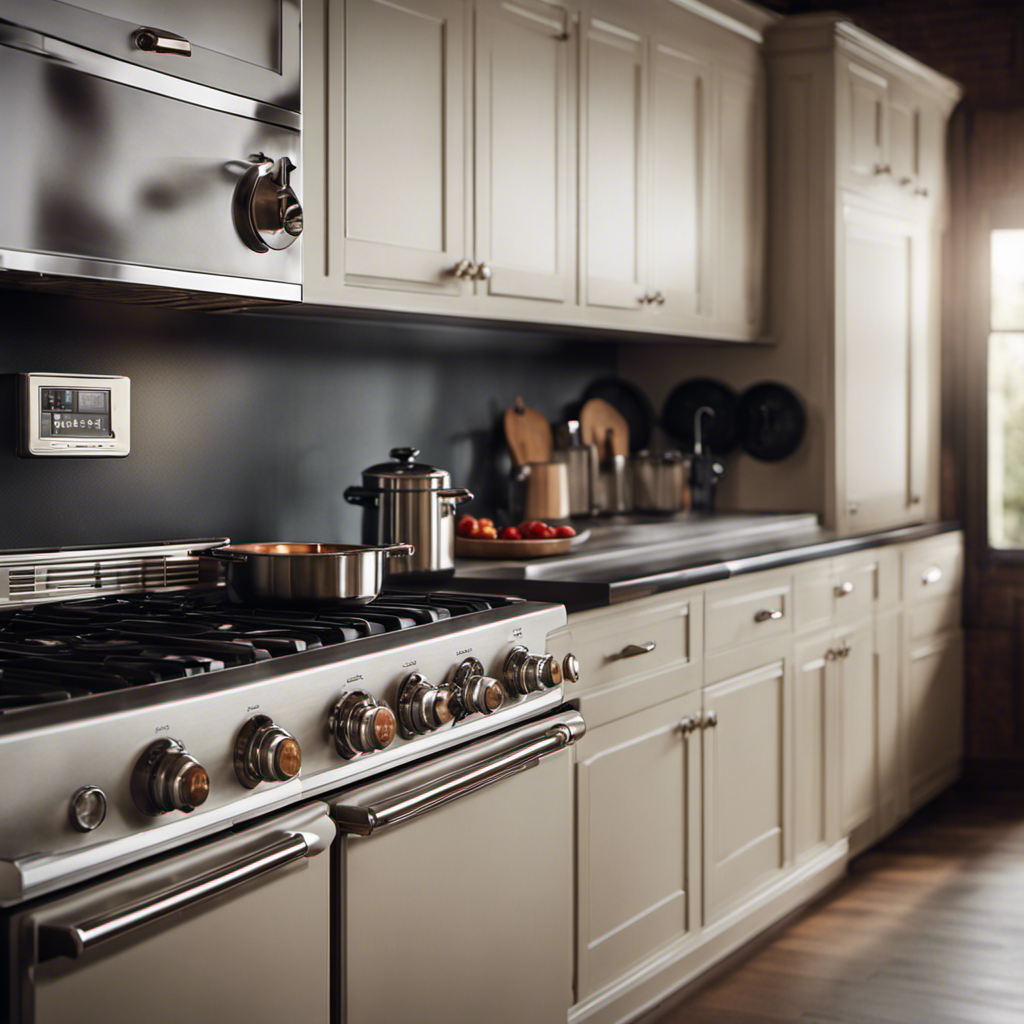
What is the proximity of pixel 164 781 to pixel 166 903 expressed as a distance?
12 centimetres

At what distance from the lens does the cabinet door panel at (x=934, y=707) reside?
12.7 ft

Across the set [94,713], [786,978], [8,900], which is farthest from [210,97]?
[786,978]

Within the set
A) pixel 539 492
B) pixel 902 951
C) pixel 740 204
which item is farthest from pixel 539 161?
pixel 902 951

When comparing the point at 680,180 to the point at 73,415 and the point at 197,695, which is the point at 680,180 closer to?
the point at 73,415

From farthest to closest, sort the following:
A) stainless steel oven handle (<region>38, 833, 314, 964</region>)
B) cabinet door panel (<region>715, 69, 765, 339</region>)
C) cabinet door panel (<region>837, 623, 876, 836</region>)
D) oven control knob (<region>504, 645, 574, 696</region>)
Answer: cabinet door panel (<region>715, 69, 765, 339</region>), cabinet door panel (<region>837, 623, 876, 836</region>), oven control knob (<region>504, 645, 574, 696</region>), stainless steel oven handle (<region>38, 833, 314, 964</region>)

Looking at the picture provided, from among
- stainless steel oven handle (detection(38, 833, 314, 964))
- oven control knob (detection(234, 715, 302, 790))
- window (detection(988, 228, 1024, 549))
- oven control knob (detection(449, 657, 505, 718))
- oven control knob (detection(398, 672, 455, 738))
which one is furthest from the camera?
window (detection(988, 228, 1024, 549))

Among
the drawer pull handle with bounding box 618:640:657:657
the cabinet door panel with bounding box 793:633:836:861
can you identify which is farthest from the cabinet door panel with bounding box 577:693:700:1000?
the cabinet door panel with bounding box 793:633:836:861

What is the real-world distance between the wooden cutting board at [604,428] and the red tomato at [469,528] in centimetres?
82

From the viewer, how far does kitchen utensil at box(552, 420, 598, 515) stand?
340cm

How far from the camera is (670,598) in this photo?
252 cm

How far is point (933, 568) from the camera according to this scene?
398 cm

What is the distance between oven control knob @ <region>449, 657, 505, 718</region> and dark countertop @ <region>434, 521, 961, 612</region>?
395mm

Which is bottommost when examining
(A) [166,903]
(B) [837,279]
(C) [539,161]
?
(A) [166,903]

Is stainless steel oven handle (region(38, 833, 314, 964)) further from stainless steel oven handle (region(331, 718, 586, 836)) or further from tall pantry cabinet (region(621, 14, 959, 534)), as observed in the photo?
tall pantry cabinet (region(621, 14, 959, 534))
